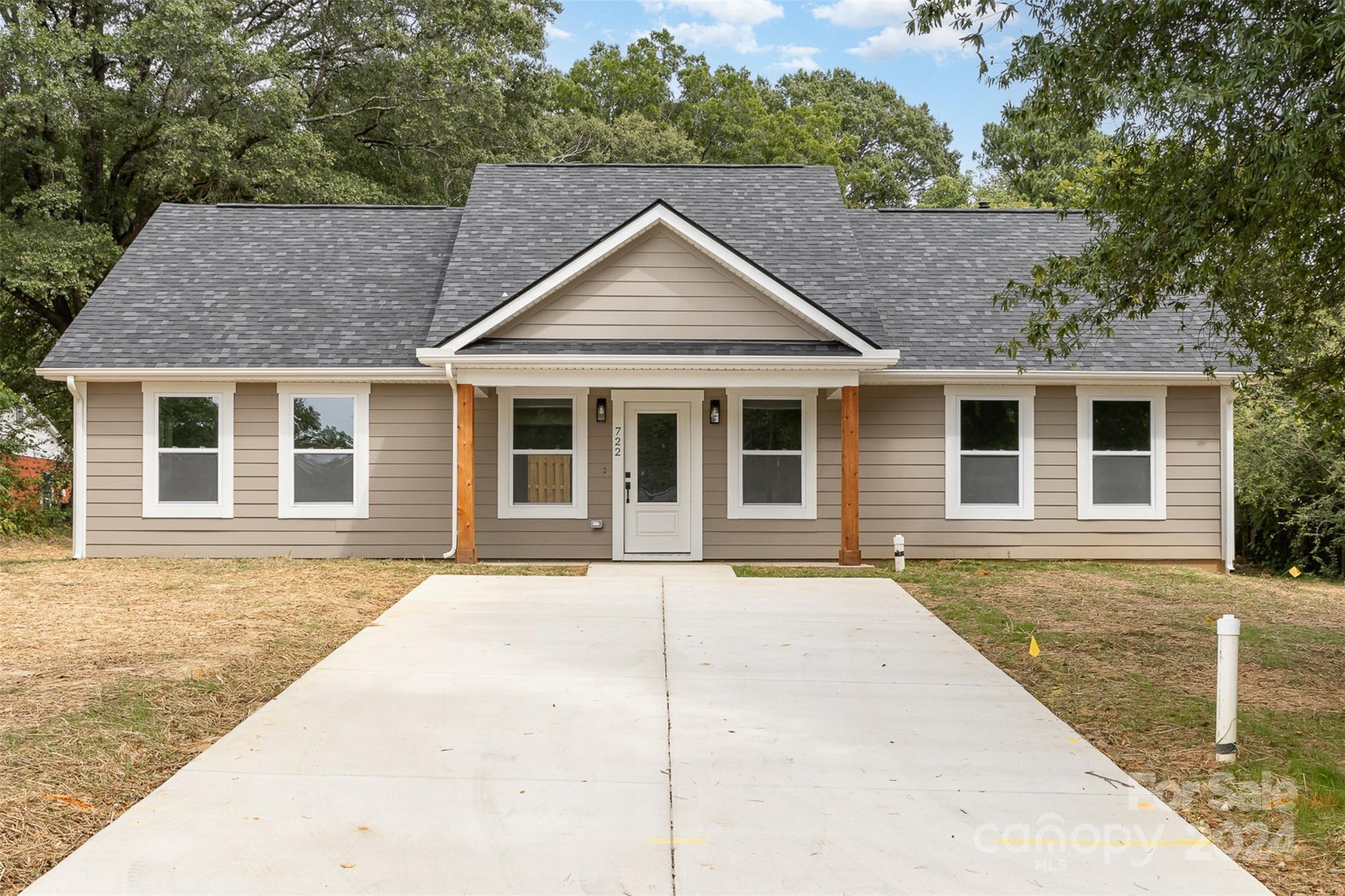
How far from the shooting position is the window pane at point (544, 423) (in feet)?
45.6

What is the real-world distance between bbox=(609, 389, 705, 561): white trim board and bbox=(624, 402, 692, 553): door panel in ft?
0.17

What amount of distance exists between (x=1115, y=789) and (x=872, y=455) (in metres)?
9.07

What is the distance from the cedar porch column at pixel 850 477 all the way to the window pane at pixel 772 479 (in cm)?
102

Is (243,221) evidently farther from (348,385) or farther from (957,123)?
(957,123)

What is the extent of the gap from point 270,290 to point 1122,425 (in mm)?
12047

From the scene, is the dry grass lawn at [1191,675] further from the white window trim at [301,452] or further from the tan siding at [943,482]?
the white window trim at [301,452]

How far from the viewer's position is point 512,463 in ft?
45.4

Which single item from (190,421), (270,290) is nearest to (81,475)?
(190,421)

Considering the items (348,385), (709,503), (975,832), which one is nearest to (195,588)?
(348,385)

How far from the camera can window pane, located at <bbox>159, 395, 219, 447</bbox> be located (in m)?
13.7

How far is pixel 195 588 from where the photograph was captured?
1077cm

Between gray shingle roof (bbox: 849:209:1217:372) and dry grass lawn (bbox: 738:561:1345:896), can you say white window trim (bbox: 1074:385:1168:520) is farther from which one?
dry grass lawn (bbox: 738:561:1345:896)

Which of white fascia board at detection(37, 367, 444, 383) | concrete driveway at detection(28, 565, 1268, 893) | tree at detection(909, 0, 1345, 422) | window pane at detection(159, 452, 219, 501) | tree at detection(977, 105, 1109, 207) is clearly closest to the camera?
→ concrete driveway at detection(28, 565, 1268, 893)

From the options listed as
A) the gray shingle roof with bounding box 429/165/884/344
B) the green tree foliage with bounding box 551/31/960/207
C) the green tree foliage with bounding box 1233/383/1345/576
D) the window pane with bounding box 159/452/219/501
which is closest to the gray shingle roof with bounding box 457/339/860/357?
the gray shingle roof with bounding box 429/165/884/344
